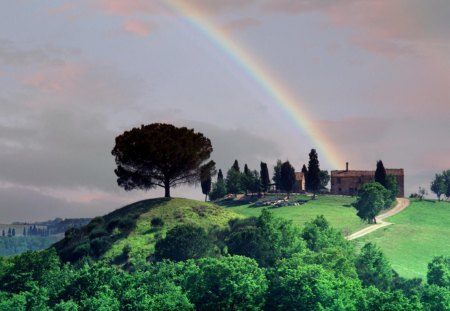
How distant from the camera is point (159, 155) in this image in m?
177

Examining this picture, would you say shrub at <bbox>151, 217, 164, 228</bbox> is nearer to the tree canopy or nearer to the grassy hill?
the grassy hill

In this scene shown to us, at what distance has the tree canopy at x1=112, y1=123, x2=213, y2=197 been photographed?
17775 centimetres

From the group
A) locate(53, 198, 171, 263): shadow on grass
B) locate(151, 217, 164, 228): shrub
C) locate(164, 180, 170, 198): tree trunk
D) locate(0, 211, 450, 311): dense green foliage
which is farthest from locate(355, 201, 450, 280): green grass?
locate(53, 198, 171, 263): shadow on grass

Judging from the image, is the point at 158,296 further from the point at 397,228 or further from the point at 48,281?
the point at 397,228

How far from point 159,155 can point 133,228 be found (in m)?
23.0

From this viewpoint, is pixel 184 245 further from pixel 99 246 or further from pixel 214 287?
pixel 214 287

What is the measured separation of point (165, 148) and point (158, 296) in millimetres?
79554

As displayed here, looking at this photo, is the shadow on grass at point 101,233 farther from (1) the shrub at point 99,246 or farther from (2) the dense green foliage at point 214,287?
(2) the dense green foliage at point 214,287

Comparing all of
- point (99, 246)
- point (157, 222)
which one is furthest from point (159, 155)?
point (99, 246)

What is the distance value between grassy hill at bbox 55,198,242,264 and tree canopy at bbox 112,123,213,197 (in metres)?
6.06

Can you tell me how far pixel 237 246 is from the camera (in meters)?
143

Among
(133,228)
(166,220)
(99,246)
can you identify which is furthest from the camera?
(166,220)

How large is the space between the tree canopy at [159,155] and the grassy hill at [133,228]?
6058mm

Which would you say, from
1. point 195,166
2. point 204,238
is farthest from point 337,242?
point 195,166
